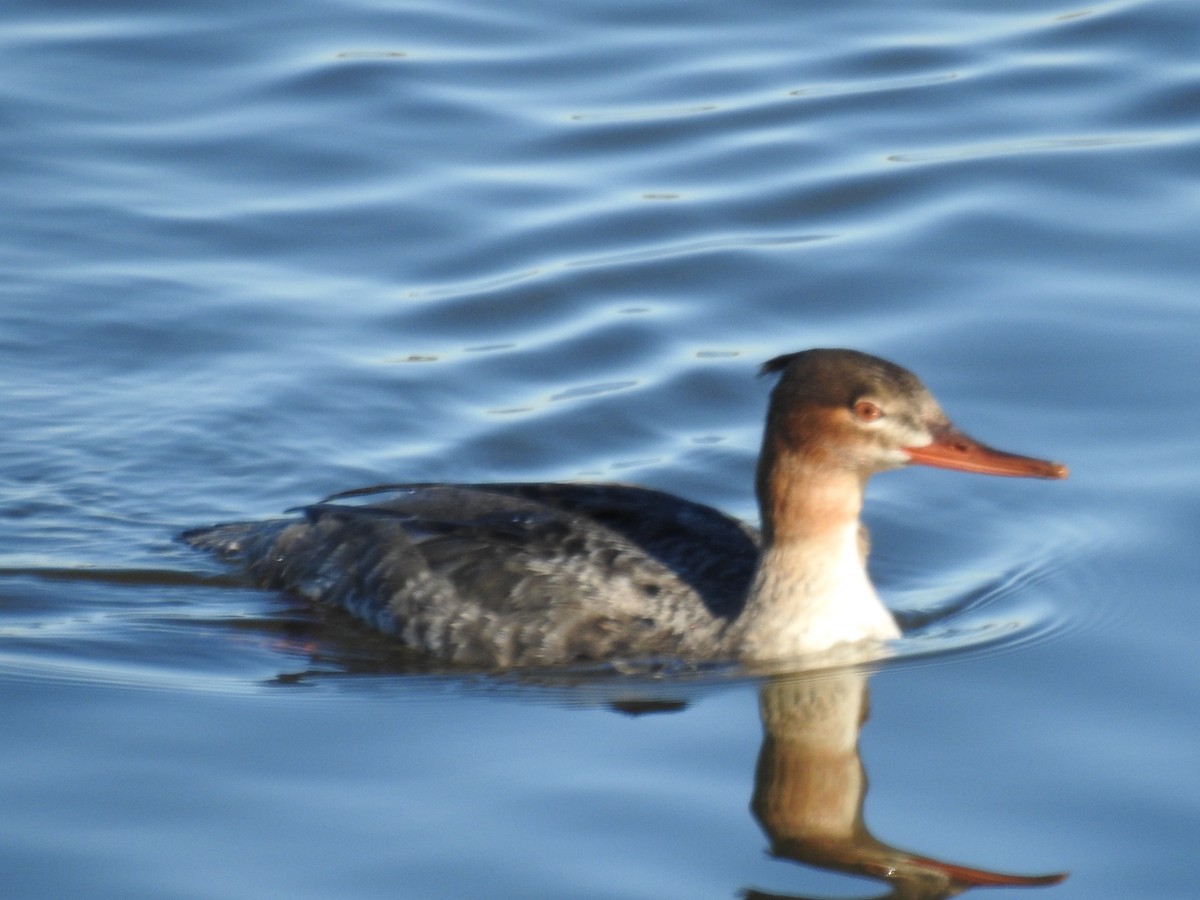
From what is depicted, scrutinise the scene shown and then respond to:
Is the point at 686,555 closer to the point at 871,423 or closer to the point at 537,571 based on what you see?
the point at 537,571

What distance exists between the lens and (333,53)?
16906 mm

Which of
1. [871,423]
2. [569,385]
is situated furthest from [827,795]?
[569,385]

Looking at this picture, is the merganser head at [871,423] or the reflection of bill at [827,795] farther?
the merganser head at [871,423]

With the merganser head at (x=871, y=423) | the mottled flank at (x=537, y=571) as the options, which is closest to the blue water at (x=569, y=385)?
the mottled flank at (x=537, y=571)

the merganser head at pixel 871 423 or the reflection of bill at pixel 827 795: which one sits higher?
the merganser head at pixel 871 423

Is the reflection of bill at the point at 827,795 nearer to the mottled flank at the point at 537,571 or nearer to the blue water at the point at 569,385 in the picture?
the blue water at the point at 569,385

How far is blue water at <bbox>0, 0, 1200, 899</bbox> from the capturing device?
7223 mm

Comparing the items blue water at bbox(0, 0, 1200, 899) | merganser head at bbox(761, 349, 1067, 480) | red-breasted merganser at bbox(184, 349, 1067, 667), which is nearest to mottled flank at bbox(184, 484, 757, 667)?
red-breasted merganser at bbox(184, 349, 1067, 667)

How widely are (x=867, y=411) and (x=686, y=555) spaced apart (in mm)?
1188

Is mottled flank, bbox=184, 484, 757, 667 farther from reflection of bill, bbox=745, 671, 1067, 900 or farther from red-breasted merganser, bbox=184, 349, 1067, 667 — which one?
reflection of bill, bbox=745, 671, 1067, 900

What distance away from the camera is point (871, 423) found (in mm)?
8438

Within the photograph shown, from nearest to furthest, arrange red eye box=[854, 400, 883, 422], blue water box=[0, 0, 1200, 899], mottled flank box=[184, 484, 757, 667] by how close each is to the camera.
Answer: blue water box=[0, 0, 1200, 899], red eye box=[854, 400, 883, 422], mottled flank box=[184, 484, 757, 667]

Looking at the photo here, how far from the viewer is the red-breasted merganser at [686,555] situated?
849 centimetres

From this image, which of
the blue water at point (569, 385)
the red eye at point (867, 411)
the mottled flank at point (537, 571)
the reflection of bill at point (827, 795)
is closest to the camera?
the reflection of bill at point (827, 795)
